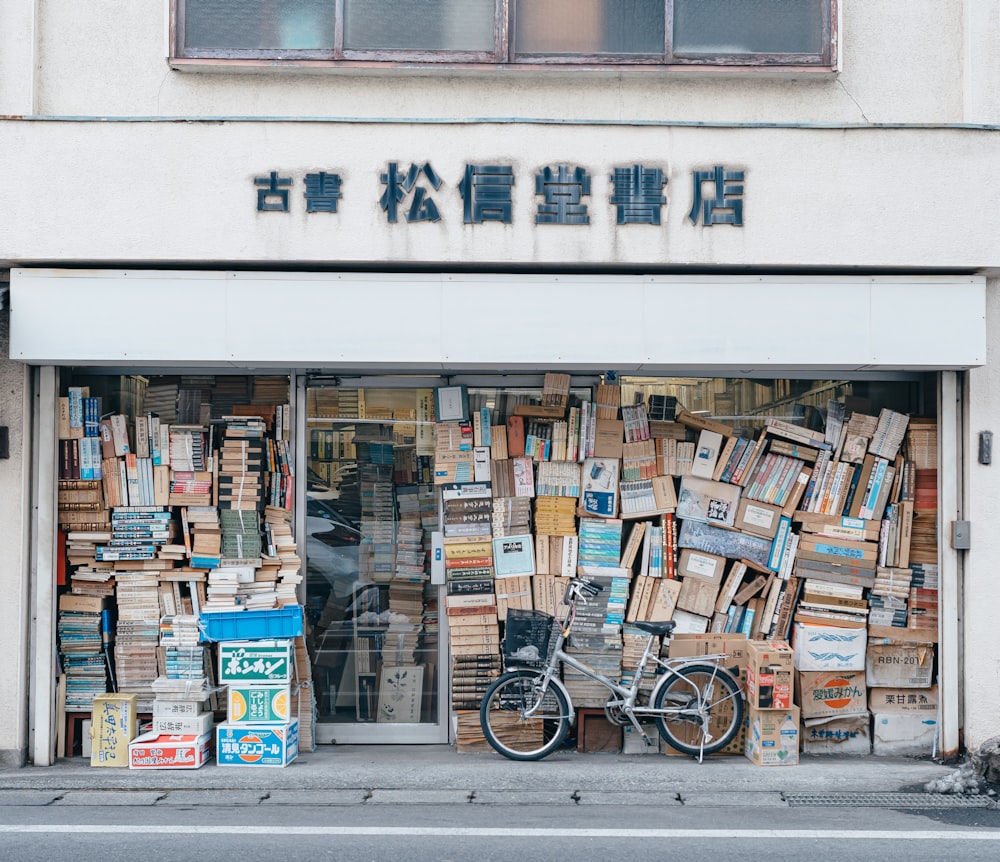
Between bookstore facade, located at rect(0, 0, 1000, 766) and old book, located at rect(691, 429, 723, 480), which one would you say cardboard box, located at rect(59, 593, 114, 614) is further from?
old book, located at rect(691, 429, 723, 480)

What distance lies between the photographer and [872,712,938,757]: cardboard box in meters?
9.20

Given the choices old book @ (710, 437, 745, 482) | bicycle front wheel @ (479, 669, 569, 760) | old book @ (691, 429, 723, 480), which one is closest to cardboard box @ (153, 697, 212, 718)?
bicycle front wheel @ (479, 669, 569, 760)

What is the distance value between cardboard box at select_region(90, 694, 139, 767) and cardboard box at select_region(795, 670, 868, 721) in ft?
18.1

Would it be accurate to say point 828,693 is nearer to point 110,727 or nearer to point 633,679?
point 633,679

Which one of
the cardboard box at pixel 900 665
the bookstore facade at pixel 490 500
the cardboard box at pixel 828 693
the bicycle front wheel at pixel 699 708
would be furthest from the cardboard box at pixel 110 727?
the cardboard box at pixel 900 665

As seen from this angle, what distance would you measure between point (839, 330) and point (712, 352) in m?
1.02

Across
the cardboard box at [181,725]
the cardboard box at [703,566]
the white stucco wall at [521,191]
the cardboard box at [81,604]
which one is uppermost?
the white stucco wall at [521,191]

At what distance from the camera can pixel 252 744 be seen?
8680 millimetres

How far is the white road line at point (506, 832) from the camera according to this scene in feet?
23.3

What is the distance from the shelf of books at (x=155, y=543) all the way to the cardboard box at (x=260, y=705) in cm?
36

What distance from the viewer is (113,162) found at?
867cm

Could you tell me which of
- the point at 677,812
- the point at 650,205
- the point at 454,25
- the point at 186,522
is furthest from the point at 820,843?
the point at 454,25

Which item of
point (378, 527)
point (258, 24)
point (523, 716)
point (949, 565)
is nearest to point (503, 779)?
point (523, 716)

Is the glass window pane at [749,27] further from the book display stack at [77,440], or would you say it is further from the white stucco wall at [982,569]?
the book display stack at [77,440]
